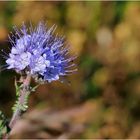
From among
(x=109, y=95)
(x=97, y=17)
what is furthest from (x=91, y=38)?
(x=109, y=95)

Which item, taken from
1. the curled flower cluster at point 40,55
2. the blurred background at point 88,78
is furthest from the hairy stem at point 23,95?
the blurred background at point 88,78

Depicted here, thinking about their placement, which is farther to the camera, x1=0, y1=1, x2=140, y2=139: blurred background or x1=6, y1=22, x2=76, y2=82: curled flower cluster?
x1=0, y1=1, x2=140, y2=139: blurred background

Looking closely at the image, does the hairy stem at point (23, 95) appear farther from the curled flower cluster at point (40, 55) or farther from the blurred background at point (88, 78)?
the blurred background at point (88, 78)

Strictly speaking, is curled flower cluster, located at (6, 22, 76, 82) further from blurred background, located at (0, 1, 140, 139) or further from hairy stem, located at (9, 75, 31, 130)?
blurred background, located at (0, 1, 140, 139)

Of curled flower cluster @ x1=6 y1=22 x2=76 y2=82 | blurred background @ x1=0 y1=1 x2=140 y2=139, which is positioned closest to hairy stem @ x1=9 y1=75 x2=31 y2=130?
curled flower cluster @ x1=6 y1=22 x2=76 y2=82

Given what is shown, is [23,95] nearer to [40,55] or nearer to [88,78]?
[40,55]

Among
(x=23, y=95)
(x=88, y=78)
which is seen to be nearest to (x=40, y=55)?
(x=23, y=95)
